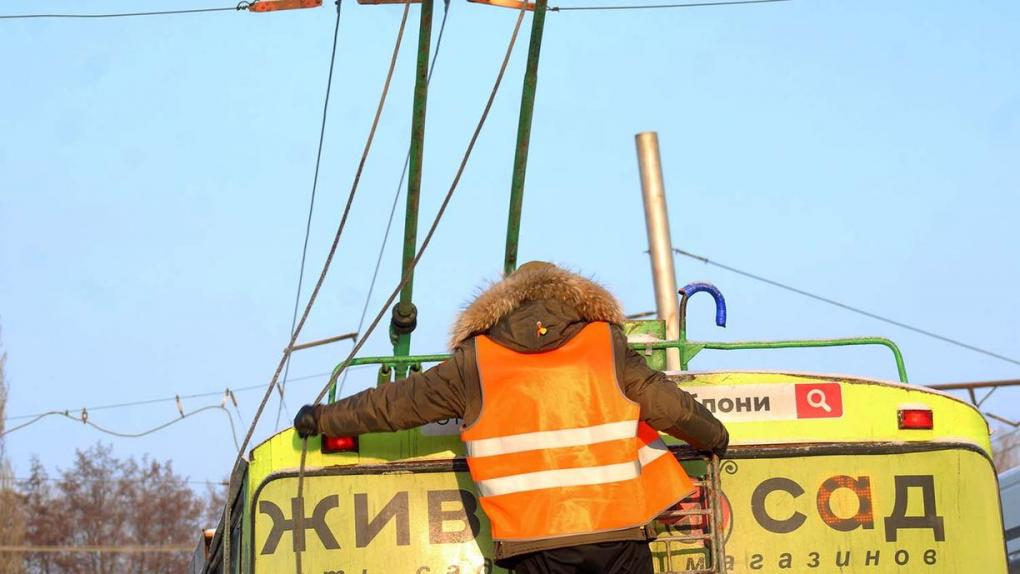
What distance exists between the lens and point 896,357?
6.66 metres

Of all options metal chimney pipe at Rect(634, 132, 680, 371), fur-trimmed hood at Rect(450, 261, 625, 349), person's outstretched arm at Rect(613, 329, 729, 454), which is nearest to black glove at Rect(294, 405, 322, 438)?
fur-trimmed hood at Rect(450, 261, 625, 349)

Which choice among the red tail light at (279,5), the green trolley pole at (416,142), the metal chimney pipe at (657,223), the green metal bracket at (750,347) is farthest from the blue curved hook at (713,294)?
the metal chimney pipe at (657,223)

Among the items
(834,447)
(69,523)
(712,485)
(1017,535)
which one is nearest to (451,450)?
(712,485)

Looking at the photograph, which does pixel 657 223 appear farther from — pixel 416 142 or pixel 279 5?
pixel 416 142

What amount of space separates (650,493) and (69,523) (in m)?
54.6

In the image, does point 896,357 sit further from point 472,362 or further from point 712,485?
point 472,362

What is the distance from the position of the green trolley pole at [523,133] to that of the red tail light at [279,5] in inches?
88.7

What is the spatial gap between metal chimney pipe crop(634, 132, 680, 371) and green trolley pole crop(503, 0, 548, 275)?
828 cm

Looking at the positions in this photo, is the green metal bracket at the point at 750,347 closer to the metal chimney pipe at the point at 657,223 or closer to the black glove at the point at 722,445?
the black glove at the point at 722,445

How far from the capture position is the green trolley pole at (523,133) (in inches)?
281

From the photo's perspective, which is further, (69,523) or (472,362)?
(69,523)

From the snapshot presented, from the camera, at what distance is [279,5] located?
30.5ft

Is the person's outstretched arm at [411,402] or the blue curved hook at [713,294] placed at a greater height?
the blue curved hook at [713,294]

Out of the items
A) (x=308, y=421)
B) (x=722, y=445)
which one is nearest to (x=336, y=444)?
(x=308, y=421)
